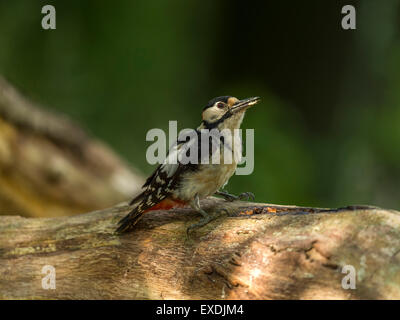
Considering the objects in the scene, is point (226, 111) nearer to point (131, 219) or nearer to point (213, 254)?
point (131, 219)

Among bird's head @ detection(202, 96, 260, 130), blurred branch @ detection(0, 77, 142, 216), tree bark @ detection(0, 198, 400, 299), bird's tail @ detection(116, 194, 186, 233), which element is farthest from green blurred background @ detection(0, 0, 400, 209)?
tree bark @ detection(0, 198, 400, 299)

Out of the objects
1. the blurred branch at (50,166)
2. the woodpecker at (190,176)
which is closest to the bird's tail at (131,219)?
the woodpecker at (190,176)

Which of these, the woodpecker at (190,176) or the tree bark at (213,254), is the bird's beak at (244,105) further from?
the tree bark at (213,254)

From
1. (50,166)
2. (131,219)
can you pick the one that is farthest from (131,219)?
(50,166)

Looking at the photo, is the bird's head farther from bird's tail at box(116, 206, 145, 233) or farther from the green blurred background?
the green blurred background
